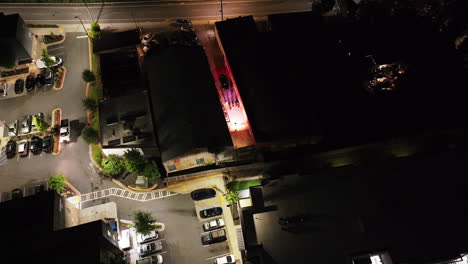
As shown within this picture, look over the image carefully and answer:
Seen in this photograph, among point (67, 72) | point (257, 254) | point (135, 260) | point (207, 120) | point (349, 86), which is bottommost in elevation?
point (257, 254)

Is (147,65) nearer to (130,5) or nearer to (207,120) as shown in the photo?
(207,120)

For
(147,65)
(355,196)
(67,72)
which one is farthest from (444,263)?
(67,72)

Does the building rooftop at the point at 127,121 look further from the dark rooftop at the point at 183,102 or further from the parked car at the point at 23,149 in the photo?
the parked car at the point at 23,149

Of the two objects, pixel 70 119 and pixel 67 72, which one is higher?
pixel 67 72

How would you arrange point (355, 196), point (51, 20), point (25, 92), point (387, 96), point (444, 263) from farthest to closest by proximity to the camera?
point (51, 20)
point (25, 92)
point (387, 96)
point (355, 196)
point (444, 263)

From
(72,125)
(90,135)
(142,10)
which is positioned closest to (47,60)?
(72,125)

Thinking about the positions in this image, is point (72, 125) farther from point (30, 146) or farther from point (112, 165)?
point (112, 165)

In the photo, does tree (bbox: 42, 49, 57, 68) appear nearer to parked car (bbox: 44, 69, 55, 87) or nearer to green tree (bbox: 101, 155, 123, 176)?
parked car (bbox: 44, 69, 55, 87)
